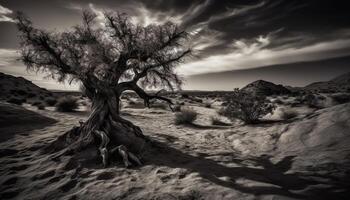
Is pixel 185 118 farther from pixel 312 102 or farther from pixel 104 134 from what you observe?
pixel 312 102

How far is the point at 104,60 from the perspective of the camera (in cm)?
679

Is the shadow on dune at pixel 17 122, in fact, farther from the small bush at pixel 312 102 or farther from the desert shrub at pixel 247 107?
the small bush at pixel 312 102

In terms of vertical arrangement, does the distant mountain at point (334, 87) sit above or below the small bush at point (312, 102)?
above

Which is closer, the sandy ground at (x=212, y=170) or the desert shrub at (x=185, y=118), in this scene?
the sandy ground at (x=212, y=170)

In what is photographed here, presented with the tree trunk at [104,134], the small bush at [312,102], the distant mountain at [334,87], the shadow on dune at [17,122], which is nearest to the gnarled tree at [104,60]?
the tree trunk at [104,134]

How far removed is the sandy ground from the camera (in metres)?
3.77

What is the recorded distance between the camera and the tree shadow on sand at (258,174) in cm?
350

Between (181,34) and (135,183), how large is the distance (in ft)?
17.9

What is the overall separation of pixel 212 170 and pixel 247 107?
693 cm

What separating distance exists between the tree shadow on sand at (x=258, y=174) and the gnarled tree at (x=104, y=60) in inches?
54.0

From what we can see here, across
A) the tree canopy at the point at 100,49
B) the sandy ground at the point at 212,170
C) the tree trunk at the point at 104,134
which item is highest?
the tree canopy at the point at 100,49

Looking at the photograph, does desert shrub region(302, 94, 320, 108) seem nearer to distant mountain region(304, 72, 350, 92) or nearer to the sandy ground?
the sandy ground

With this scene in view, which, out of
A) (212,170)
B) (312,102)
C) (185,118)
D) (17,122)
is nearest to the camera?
(212,170)

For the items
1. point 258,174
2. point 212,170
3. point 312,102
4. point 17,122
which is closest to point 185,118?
point 212,170
